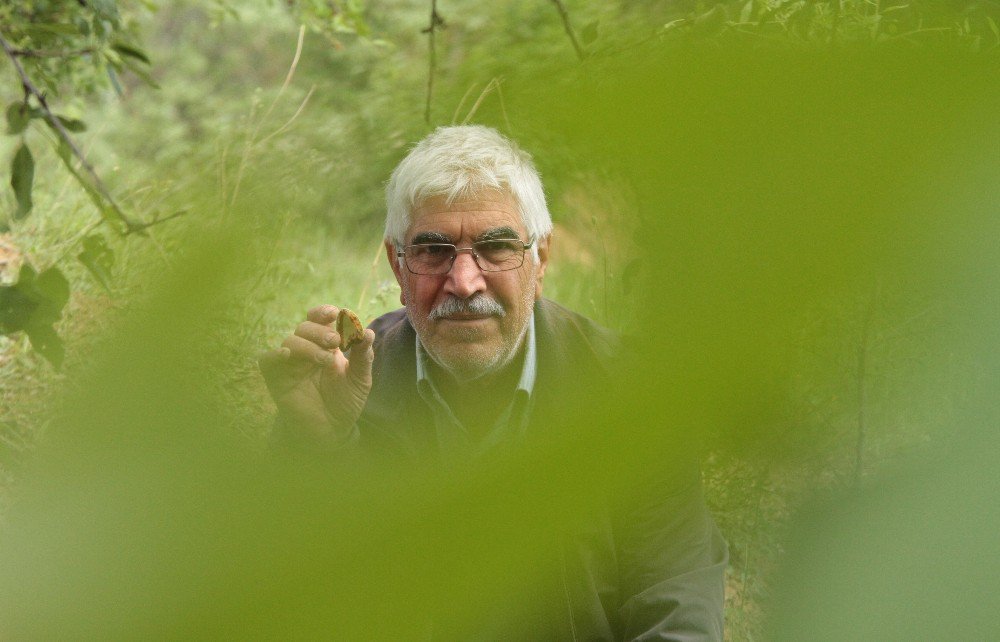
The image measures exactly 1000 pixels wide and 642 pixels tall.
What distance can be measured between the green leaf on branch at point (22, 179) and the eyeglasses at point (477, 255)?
26 cm

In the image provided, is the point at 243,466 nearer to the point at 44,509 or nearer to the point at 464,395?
the point at 44,509

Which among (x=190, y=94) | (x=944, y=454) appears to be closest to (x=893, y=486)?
(x=944, y=454)

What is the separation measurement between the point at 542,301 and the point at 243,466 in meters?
0.73

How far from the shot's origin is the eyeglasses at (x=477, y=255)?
0.29 m

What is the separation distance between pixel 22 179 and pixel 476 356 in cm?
28

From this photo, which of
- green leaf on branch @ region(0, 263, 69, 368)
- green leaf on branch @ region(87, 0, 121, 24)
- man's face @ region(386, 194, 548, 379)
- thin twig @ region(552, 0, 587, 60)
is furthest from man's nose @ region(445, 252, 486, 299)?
green leaf on branch @ region(87, 0, 121, 24)

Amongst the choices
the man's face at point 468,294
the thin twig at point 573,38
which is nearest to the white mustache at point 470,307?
the man's face at point 468,294

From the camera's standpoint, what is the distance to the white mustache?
48cm

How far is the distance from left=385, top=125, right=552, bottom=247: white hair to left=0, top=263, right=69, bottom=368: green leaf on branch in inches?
8.2

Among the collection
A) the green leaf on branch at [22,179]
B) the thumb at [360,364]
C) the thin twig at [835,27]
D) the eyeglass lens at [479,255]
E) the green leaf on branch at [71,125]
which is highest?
the green leaf on branch at [71,125]

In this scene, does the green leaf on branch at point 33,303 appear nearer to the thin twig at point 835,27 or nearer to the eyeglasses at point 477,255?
the eyeglasses at point 477,255

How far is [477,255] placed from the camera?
1.00 ft

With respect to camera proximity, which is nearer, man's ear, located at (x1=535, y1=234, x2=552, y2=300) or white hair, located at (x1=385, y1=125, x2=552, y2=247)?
white hair, located at (x1=385, y1=125, x2=552, y2=247)

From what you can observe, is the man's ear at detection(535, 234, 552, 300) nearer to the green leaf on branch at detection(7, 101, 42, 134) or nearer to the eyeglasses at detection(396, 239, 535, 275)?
the eyeglasses at detection(396, 239, 535, 275)
